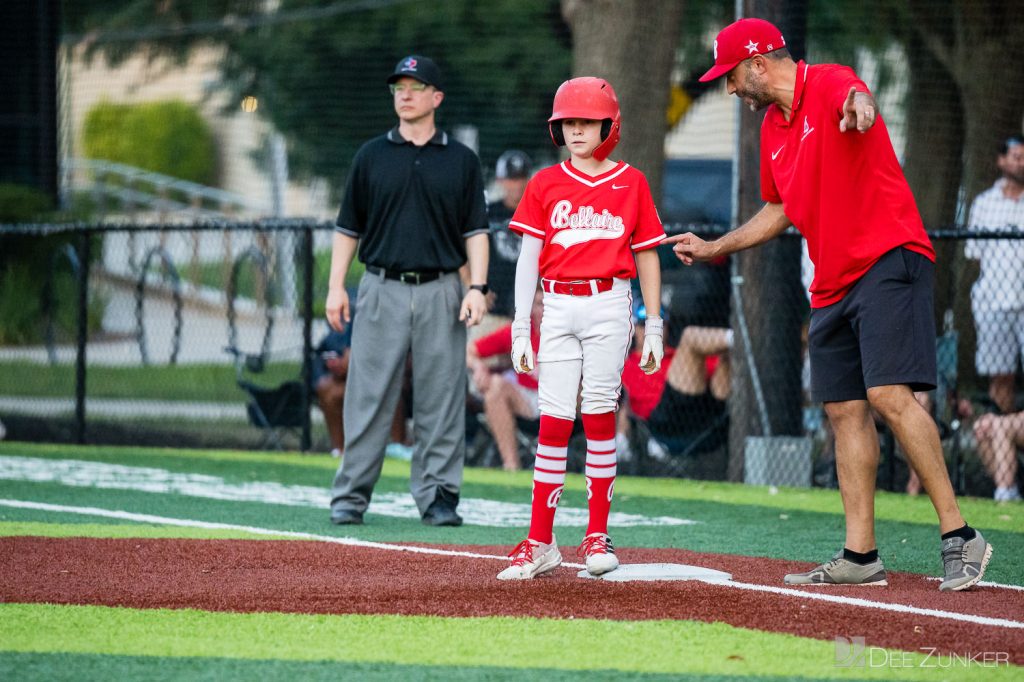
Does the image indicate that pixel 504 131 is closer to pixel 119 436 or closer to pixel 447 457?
pixel 119 436

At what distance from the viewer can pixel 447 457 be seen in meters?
7.83

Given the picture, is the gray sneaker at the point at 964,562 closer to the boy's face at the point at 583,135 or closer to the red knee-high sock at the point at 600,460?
the red knee-high sock at the point at 600,460

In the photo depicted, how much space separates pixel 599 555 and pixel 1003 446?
14.4ft

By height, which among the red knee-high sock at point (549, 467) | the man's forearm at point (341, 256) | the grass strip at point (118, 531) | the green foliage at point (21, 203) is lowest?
the grass strip at point (118, 531)

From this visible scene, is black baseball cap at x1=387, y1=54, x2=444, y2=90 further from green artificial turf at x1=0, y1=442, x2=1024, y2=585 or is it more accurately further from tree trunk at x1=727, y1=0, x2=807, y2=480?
tree trunk at x1=727, y1=0, x2=807, y2=480

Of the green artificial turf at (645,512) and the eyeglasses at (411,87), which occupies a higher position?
the eyeglasses at (411,87)

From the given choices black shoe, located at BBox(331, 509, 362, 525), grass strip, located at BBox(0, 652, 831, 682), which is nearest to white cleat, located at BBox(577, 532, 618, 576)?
grass strip, located at BBox(0, 652, 831, 682)

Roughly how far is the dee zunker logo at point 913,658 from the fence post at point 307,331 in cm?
722

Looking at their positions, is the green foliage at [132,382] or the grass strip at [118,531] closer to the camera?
the grass strip at [118,531]

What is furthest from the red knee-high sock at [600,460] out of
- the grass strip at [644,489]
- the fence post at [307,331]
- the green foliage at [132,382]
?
the green foliage at [132,382]

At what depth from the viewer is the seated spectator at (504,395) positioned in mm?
10555

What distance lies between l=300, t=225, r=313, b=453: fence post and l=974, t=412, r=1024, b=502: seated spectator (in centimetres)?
480

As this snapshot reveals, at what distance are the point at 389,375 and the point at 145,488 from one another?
2286 mm

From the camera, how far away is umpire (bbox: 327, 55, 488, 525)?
25.3 ft
